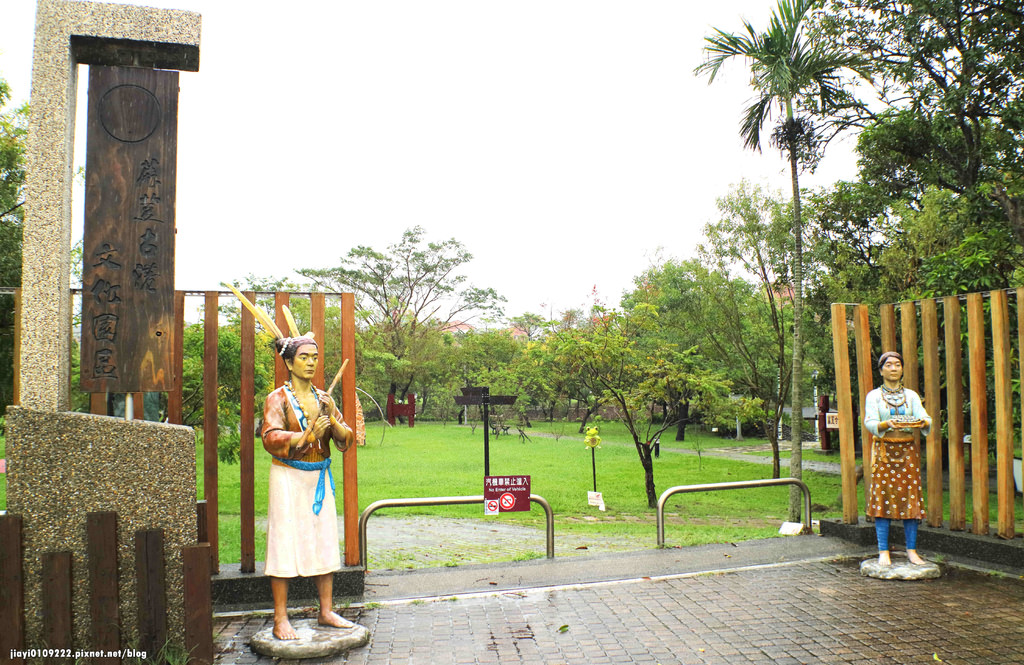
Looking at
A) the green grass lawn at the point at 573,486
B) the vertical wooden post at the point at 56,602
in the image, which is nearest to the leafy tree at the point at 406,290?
the green grass lawn at the point at 573,486

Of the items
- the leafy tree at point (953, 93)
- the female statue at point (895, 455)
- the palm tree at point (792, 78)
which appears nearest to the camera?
the female statue at point (895, 455)

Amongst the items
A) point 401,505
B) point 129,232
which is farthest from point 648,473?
point 129,232

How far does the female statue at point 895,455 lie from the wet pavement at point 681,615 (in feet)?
1.60

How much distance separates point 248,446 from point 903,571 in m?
5.40

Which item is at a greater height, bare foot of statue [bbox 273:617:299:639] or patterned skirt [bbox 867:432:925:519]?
patterned skirt [bbox 867:432:925:519]

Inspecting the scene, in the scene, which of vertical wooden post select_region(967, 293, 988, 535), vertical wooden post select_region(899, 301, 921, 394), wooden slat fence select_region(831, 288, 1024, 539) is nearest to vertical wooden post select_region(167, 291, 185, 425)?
wooden slat fence select_region(831, 288, 1024, 539)

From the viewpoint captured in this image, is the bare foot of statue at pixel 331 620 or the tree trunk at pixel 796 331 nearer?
the bare foot of statue at pixel 331 620

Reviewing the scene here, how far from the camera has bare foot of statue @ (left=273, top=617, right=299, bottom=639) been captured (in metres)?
4.48

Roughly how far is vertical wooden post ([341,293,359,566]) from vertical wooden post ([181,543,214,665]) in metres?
1.50

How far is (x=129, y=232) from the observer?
4695mm

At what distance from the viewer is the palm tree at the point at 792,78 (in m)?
11.4

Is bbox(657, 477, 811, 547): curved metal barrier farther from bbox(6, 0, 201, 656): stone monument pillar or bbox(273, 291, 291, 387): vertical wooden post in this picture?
bbox(6, 0, 201, 656): stone monument pillar

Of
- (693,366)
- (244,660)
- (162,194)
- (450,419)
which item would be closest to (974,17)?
(693,366)

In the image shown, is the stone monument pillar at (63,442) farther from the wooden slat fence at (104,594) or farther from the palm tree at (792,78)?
the palm tree at (792,78)
